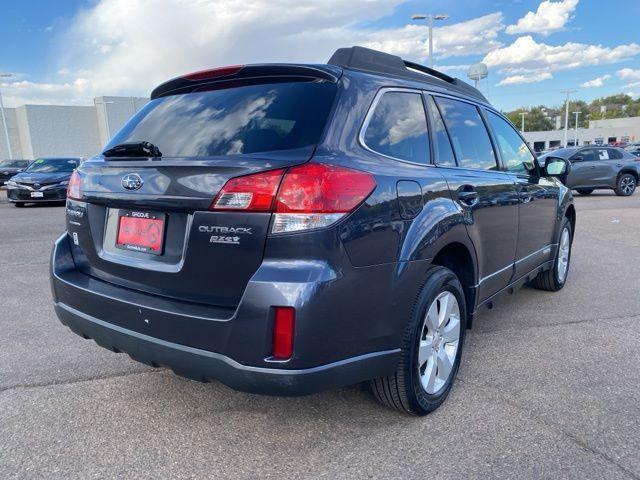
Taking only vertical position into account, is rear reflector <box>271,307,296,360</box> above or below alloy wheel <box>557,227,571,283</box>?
above

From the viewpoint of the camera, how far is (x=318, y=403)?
2.95m

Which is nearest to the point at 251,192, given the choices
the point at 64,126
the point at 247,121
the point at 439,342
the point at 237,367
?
the point at 247,121

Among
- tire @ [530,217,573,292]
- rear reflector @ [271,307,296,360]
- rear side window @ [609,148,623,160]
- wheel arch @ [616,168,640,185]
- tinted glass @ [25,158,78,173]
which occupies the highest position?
tinted glass @ [25,158,78,173]

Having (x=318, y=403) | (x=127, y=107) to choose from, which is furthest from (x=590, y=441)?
(x=127, y=107)

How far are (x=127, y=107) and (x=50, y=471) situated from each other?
2606 inches

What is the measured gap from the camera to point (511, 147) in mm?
4352

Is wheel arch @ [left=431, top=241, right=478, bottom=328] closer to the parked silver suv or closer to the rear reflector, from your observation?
the rear reflector

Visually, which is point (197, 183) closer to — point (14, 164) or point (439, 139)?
point (439, 139)

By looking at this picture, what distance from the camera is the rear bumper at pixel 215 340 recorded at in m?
2.11

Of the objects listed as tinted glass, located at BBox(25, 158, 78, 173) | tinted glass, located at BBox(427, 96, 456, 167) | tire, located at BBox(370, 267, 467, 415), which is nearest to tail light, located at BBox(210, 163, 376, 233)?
tire, located at BBox(370, 267, 467, 415)

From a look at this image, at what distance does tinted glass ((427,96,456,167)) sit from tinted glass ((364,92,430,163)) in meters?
0.10

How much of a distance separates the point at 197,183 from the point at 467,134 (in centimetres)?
211

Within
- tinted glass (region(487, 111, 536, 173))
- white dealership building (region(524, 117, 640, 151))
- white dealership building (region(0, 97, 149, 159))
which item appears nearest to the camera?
tinted glass (region(487, 111, 536, 173))

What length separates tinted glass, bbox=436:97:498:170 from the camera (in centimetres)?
333
